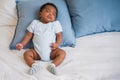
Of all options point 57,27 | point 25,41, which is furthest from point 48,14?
point 25,41

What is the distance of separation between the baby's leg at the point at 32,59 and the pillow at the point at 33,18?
0.10 meters

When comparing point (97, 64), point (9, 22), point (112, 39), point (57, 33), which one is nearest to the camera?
point (97, 64)

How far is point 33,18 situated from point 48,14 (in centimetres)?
14

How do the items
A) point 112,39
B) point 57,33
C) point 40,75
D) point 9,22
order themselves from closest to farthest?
point 40,75 → point 57,33 → point 112,39 → point 9,22

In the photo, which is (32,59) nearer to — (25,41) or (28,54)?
(28,54)

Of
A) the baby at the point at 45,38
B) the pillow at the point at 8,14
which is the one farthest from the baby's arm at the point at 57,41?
the pillow at the point at 8,14

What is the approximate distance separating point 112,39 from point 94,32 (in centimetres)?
15

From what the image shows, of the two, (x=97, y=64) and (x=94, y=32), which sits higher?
(x=94, y=32)

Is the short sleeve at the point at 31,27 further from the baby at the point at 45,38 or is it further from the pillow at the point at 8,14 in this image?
the pillow at the point at 8,14

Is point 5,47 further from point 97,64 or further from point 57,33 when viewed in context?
point 97,64

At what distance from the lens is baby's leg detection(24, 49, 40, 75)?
4.08 ft

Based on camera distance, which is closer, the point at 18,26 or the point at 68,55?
the point at 68,55

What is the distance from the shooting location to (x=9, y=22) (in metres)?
1.67

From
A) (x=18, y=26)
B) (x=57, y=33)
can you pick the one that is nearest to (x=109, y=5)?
(x=57, y=33)
